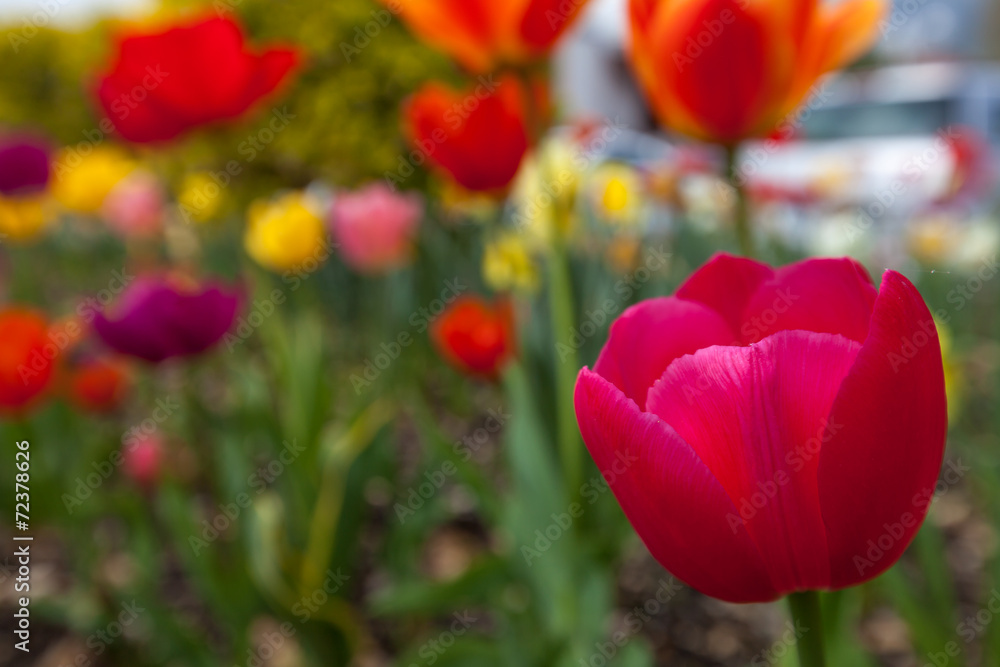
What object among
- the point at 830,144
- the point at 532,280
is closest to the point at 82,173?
the point at 532,280

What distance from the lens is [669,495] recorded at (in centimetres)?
26

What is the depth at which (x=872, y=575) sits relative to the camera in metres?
0.28

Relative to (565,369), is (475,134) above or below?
above

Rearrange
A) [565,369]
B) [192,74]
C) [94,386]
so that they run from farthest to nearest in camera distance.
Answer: [94,386], [192,74], [565,369]

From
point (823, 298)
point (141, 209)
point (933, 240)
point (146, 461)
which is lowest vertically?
point (933, 240)

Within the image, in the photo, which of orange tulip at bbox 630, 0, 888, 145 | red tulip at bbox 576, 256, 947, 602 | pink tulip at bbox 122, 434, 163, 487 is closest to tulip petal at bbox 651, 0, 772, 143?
orange tulip at bbox 630, 0, 888, 145

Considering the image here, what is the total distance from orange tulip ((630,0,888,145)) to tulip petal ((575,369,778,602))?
30 cm

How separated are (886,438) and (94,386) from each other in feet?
4.32

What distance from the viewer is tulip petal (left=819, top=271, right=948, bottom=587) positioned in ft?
0.78

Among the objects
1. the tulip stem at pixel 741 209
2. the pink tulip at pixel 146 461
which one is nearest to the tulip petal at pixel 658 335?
the tulip stem at pixel 741 209

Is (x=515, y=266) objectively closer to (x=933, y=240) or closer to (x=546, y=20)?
(x=546, y=20)

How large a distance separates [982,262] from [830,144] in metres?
4.10

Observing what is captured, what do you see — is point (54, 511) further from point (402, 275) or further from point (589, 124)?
point (589, 124)

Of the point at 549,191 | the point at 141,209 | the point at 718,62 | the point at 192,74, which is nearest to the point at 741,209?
the point at 718,62
